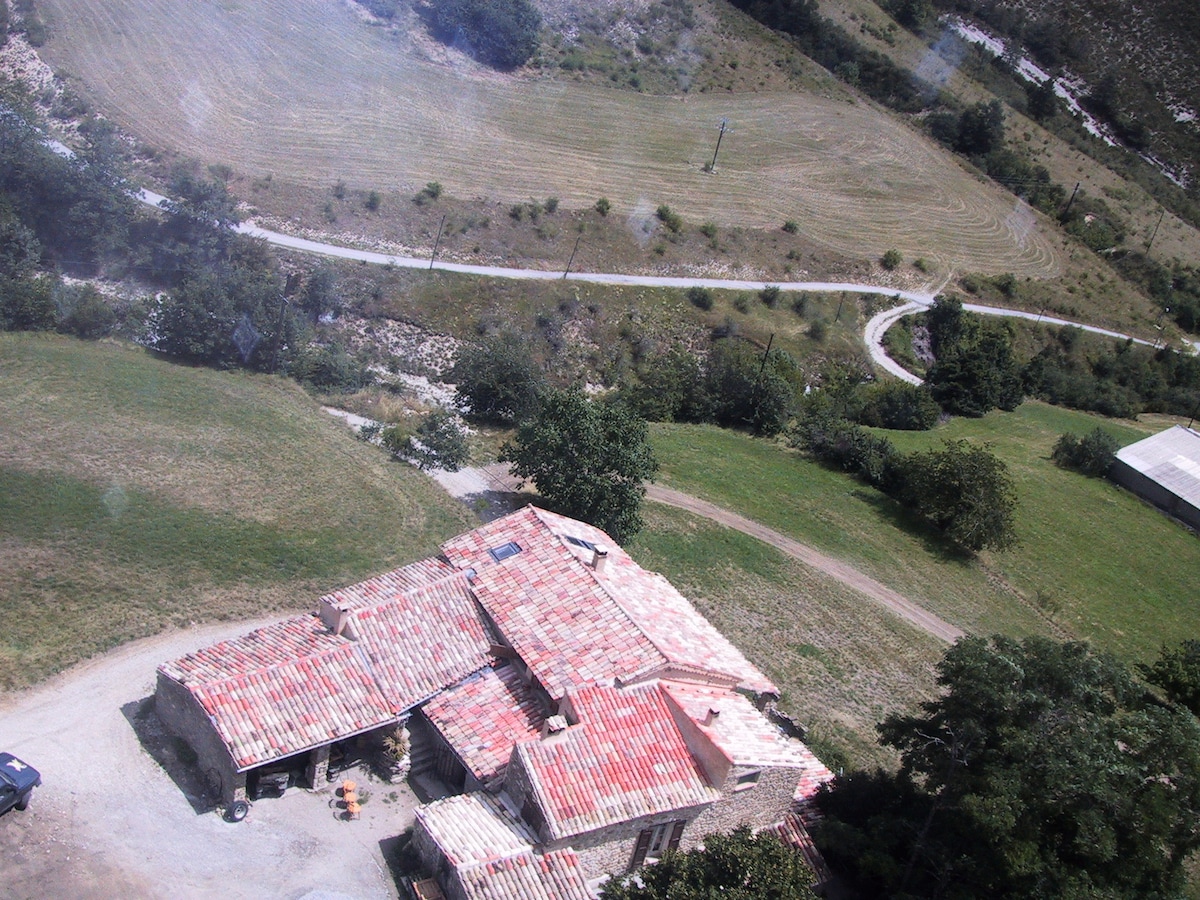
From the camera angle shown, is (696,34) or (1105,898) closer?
(1105,898)

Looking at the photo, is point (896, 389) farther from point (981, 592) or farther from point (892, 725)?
point (892, 725)

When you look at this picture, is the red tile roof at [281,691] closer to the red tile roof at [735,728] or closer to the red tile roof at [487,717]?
the red tile roof at [487,717]

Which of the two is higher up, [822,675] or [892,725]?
[892,725]

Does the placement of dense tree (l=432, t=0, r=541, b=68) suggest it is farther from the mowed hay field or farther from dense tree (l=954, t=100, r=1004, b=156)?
dense tree (l=954, t=100, r=1004, b=156)

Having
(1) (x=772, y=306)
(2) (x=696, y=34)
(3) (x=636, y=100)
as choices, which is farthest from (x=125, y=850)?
(2) (x=696, y=34)

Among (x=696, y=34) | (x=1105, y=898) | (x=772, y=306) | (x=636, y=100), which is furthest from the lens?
(x=696, y=34)

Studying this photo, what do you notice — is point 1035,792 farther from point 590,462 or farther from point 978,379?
point 978,379

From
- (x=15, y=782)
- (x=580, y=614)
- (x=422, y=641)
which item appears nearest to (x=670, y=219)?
(x=580, y=614)
